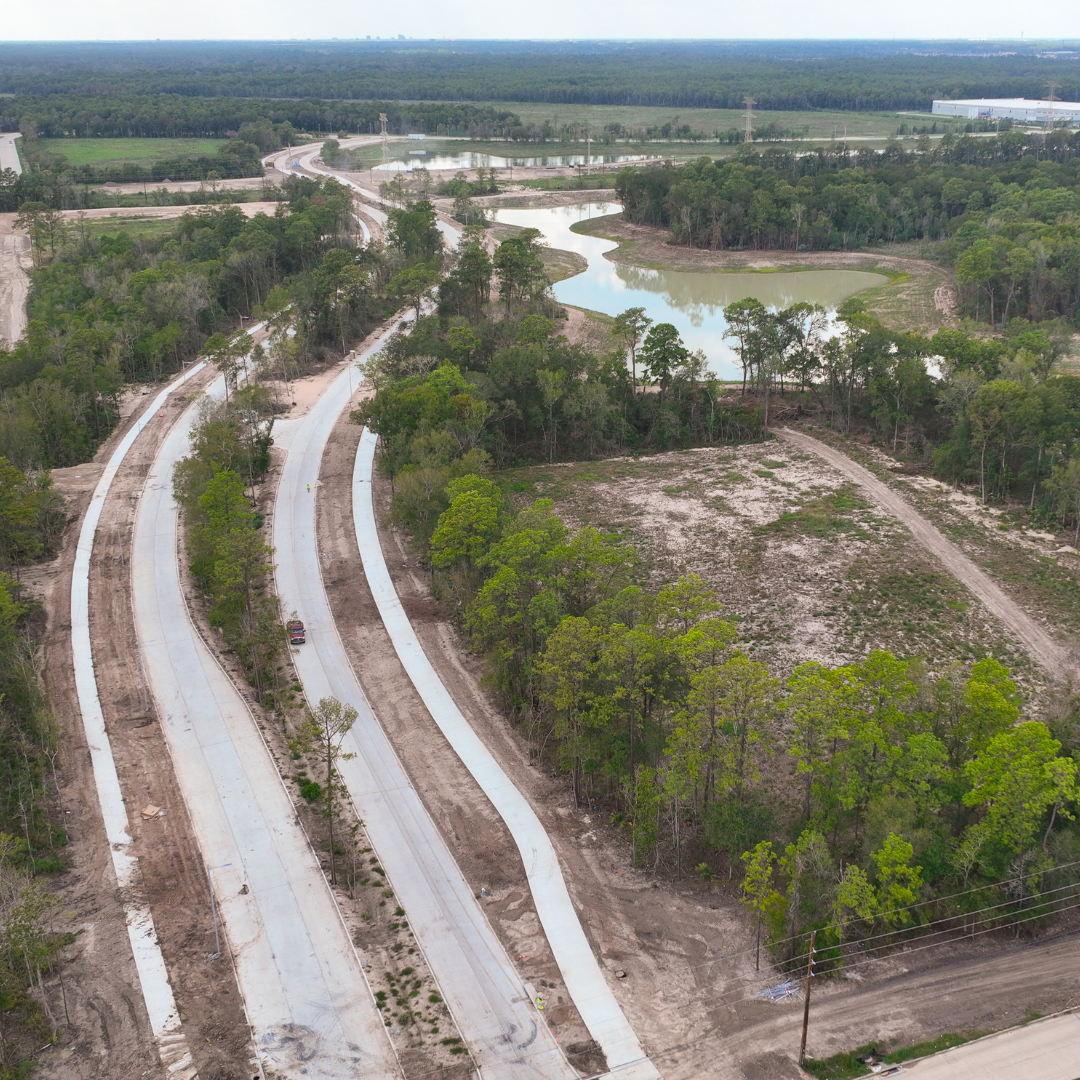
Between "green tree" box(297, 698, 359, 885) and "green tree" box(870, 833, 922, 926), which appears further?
"green tree" box(297, 698, 359, 885)

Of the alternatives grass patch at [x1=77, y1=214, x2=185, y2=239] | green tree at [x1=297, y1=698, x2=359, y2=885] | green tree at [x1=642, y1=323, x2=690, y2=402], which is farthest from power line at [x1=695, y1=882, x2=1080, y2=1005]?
grass patch at [x1=77, y1=214, x2=185, y2=239]

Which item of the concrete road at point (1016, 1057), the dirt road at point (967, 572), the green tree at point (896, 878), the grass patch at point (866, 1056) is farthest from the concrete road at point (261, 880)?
the dirt road at point (967, 572)

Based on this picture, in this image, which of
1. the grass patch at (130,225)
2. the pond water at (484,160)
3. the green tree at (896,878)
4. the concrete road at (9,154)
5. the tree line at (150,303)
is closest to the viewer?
the green tree at (896,878)

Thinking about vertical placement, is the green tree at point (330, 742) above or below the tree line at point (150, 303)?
below

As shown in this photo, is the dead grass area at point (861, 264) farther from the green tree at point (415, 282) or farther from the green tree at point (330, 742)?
the green tree at point (330, 742)

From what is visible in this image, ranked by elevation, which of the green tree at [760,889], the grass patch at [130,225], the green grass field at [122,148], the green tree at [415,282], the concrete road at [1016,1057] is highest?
the green grass field at [122,148]

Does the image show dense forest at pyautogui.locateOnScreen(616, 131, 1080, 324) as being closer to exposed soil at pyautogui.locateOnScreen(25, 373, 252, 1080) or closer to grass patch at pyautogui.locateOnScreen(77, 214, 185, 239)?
grass patch at pyautogui.locateOnScreen(77, 214, 185, 239)

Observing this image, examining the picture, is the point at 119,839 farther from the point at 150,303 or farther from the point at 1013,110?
the point at 1013,110
